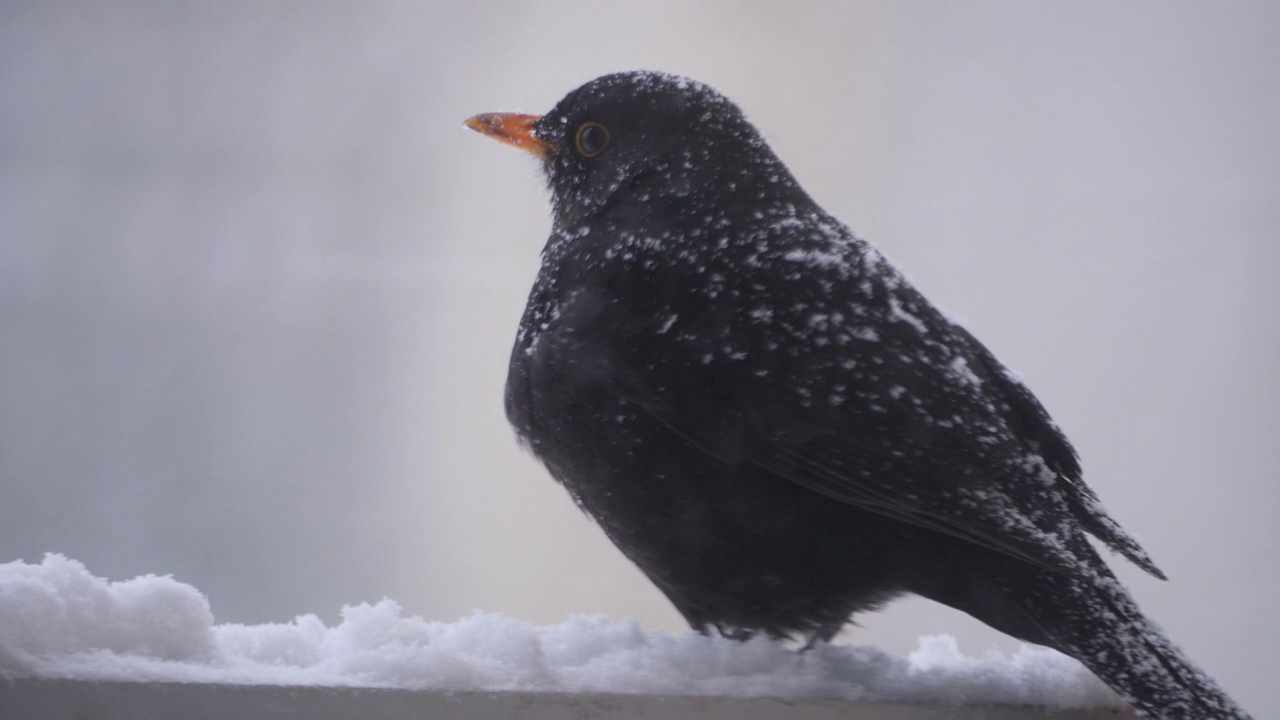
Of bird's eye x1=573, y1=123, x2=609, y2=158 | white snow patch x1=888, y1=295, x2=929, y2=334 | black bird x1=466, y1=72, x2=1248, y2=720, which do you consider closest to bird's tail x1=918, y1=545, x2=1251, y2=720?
black bird x1=466, y1=72, x2=1248, y2=720

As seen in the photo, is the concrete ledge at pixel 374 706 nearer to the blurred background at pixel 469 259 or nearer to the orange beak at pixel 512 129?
the blurred background at pixel 469 259

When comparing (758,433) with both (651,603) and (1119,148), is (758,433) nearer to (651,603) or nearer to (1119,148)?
(651,603)

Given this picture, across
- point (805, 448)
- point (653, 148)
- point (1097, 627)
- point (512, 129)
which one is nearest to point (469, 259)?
point (512, 129)

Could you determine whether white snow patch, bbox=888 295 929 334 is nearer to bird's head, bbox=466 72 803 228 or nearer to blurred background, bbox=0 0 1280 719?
bird's head, bbox=466 72 803 228

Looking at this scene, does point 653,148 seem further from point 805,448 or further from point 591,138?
point 805,448

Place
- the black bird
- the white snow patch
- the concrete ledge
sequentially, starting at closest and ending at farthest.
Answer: the concrete ledge < the black bird < the white snow patch

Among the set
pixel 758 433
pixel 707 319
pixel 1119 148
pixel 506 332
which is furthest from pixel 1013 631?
pixel 1119 148

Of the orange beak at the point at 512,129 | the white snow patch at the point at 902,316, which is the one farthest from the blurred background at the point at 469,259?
the white snow patch at the point at 902,316

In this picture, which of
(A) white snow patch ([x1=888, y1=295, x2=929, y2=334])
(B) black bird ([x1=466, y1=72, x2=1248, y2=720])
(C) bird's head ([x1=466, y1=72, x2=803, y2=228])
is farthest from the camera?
(C) bird's head ([x1=466, y1=72, x2=803, y2=228])
